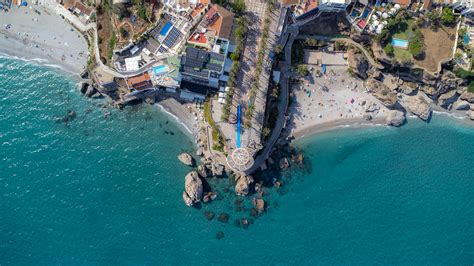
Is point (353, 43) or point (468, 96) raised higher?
point (353, 43)

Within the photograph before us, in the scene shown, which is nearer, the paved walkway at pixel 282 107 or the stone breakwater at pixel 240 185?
the stone breakwater at pixel 240 185

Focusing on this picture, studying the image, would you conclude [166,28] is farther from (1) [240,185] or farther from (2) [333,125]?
(2) [333,125]

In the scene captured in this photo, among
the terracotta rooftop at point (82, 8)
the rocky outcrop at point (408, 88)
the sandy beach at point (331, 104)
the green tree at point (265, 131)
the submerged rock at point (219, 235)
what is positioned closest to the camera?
the green tree at point (265, 131)

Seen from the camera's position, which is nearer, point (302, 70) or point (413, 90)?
point (302, 70)

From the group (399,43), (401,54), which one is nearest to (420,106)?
(401,54)

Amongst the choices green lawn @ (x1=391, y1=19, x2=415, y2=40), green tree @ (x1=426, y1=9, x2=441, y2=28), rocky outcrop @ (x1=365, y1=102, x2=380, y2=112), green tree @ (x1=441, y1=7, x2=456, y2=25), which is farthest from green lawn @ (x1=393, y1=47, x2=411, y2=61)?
rocky outcrop @ (x1=365, y1=102, x2=380, y2=112)

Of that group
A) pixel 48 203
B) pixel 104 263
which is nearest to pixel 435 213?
pixel 104 263

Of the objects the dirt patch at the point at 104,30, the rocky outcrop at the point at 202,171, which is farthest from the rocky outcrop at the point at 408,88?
the dirt patch at the point at 104,30

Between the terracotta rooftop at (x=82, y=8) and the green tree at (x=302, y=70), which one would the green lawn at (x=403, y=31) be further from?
the terracotta rooftop at (x=82, y=8)
